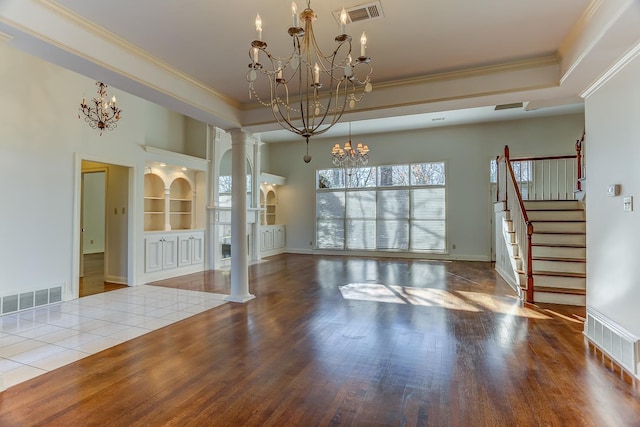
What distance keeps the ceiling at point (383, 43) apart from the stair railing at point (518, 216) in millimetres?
1777

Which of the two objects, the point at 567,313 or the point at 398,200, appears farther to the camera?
the point at 398,200

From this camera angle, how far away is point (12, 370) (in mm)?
2666

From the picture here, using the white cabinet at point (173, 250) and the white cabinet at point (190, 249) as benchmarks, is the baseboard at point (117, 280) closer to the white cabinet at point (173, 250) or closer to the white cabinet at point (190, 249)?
the white cabinet at point (173, 250)

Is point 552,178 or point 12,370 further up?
point 552,178

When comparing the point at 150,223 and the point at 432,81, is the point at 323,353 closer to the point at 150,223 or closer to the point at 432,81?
the point at 432,81

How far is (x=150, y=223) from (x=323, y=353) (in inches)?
221

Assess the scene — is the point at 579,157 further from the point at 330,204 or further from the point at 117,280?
the point at 117,280

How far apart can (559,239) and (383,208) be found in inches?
195

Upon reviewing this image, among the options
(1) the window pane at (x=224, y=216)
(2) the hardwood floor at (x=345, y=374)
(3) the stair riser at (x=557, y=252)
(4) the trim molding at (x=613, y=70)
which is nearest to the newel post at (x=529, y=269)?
(2) the hardwood floor at (x=345, y=374)

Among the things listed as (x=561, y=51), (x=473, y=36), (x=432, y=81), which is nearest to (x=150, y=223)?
(x=432, y=81)

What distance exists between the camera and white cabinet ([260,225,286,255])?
983 centimetres

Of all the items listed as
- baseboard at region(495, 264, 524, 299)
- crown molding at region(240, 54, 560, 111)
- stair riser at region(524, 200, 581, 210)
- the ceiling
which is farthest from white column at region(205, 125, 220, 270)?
stair riser at region(524, 200, 581, 210)

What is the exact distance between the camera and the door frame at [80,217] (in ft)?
16.4

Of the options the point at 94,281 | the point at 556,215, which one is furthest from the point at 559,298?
the point at 94,281
